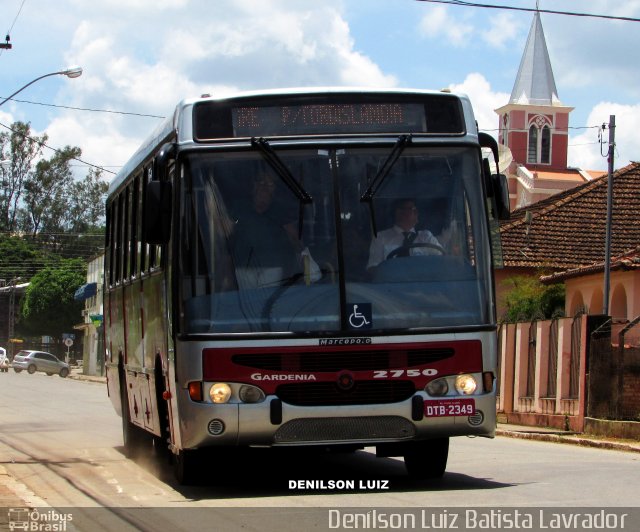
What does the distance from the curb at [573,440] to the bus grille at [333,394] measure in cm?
894

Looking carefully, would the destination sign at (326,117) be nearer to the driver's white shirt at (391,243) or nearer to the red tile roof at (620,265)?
the driver's white shirt at (391,243)

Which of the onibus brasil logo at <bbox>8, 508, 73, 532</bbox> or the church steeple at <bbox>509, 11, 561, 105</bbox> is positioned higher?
the church steeple at <bbox>509, 11, 561, 105</bbox>

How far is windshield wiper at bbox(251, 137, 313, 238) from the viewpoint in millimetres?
10312

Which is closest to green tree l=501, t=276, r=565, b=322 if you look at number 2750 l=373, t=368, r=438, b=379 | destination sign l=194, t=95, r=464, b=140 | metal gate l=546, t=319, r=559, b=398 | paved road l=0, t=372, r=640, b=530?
metal gate l=546, t=319, r=559, b=398

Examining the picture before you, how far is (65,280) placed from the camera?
9831 cm

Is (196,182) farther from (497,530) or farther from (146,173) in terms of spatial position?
(497,530)

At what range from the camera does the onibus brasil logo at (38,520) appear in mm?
8992

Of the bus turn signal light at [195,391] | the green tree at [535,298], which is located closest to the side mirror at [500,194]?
the bus turn signal light at [195,391]

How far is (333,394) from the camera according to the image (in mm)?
10086

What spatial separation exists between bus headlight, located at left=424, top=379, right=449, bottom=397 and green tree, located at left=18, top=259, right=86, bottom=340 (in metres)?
89.8

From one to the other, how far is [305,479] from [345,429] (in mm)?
2034

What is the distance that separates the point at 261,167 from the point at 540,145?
86.8m

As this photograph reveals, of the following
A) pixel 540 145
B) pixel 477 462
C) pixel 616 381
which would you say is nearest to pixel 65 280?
pixel 540 145

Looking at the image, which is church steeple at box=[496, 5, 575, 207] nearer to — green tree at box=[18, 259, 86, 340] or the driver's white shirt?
green tree at box=[18, 259, 86, 340]
